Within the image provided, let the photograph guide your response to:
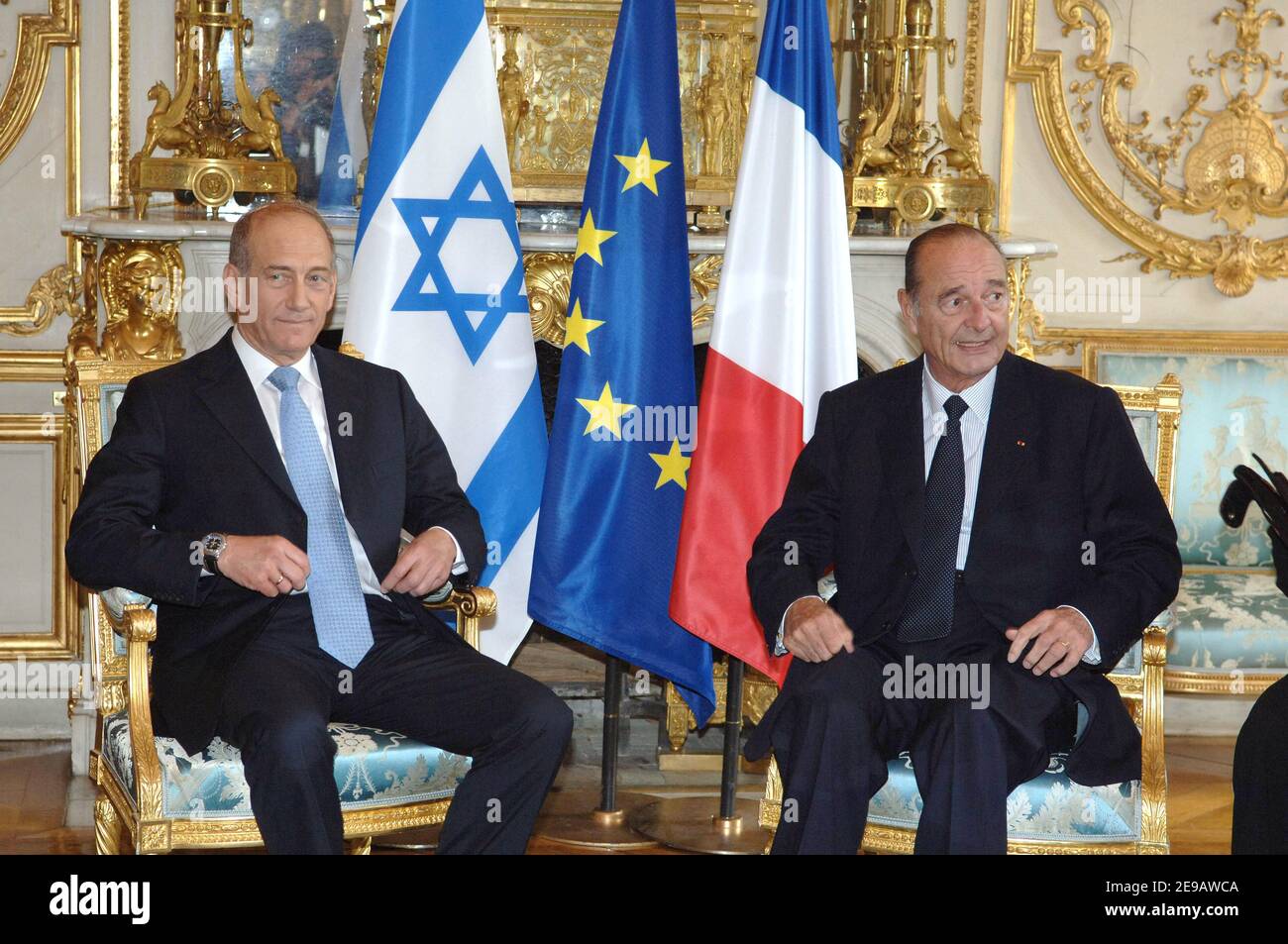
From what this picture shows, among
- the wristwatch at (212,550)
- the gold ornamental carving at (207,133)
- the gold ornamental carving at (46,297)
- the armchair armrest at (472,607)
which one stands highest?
the gold ornamental carving at (207,133)

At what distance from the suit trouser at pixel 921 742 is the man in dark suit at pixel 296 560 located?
47 cm

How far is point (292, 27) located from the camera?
16.1 ft

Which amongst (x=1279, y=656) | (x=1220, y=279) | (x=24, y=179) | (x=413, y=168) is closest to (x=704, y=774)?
(x=1279, y=656)

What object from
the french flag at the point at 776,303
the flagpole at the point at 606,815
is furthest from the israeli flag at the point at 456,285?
the french flag at the point at 776,303

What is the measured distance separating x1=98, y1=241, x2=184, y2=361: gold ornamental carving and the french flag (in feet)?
5.18

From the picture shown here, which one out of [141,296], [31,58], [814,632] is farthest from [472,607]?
[31,58]

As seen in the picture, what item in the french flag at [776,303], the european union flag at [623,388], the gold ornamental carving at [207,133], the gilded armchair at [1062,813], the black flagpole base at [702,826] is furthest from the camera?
the gold ornamental carving at [207,133]

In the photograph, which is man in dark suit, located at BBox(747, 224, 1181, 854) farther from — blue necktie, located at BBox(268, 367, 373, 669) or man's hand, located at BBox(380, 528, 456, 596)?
blue necktie, located at BBox(268, 367, 373, 669)

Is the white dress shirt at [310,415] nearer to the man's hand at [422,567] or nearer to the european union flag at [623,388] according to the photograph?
the man's hand at [422,567]

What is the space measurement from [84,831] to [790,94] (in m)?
2.61

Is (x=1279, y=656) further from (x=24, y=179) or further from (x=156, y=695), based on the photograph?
(x=24, y=179)

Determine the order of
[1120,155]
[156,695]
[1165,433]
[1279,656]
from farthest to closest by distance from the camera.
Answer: [1120,155], [1279,656], [1165,433], [156,695]

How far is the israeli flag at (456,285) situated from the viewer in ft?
12.9

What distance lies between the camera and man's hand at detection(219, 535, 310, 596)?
2.85m
